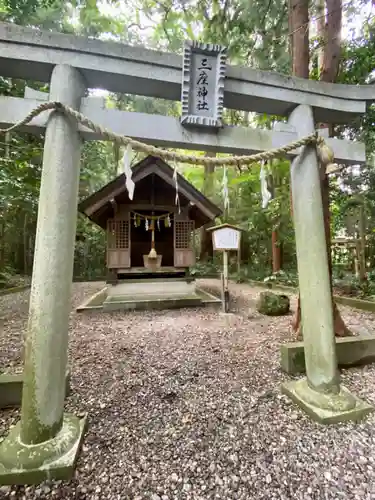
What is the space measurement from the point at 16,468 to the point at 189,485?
1.18 meters

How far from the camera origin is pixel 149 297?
738 cm

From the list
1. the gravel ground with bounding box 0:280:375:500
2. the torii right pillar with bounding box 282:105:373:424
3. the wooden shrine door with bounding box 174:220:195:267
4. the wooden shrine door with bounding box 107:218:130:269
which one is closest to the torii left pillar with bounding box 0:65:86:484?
the gravel ground with bounding box 0:280:375:500

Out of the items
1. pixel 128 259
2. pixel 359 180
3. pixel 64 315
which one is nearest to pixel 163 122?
pixel 64 315

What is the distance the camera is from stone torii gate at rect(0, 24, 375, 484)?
184 cm

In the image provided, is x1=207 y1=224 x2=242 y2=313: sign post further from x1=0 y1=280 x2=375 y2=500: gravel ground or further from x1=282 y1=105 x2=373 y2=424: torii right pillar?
x1=282 y1=105 x2=373 y2=424: torii right pillar

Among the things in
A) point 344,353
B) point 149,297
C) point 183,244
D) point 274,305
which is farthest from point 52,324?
point 183,244

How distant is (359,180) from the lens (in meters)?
6.90

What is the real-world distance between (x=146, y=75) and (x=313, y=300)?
271cm

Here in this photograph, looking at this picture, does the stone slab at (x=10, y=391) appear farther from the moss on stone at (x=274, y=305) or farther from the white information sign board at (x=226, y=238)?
the moss on stone at (x=274, y=305)

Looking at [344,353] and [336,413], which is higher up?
[344,353]

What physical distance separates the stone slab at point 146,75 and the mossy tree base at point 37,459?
304 cm

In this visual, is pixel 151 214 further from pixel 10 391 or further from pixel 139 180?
pixel 10 391

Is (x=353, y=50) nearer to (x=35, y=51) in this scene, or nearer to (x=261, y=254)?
(x=35, y=51)

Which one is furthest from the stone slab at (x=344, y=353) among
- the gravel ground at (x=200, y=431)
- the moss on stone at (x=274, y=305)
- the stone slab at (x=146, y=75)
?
the stone slab at (x=146, y=75)
